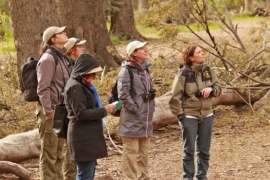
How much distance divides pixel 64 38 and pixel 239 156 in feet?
10.8

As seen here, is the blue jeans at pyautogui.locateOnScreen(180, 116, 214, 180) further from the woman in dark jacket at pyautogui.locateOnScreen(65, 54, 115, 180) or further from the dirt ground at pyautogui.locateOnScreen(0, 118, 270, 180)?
the woman in dark jacket at pyautogui.locateOnScreen(65, 54, 115, 180)

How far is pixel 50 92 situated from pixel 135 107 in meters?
0.96

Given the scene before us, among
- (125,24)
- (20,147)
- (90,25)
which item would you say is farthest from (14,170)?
(125,24)

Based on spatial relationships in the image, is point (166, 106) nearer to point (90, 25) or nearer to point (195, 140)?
point (195, 140)

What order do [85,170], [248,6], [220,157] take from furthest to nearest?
[248,6] → [220,157] → [85,170]

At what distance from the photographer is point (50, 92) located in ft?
20.8

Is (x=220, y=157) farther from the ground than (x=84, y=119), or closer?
closer

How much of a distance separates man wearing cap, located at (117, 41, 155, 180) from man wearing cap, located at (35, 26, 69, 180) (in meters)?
0.69

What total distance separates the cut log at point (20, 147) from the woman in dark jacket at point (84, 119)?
2.43 meters

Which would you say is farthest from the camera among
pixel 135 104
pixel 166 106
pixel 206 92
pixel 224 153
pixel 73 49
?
pixel 166 106

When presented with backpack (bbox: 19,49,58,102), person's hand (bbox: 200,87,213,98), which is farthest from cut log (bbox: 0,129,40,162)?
person's hand (bbox: 200,87,213,98)

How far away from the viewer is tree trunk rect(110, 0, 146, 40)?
78.6 ft

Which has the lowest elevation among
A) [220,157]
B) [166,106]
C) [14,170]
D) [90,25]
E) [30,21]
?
[220,157]

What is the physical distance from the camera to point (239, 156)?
829 cm
